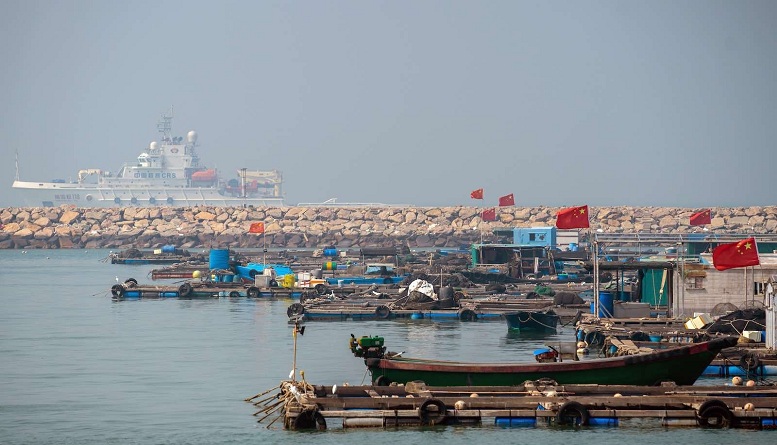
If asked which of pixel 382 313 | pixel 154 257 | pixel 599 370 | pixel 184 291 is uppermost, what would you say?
pixel 154 257

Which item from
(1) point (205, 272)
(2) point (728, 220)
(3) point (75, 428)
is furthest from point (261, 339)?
(2) point (728, 220)

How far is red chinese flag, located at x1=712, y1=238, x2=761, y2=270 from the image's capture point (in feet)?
90.8

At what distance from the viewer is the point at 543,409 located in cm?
1955

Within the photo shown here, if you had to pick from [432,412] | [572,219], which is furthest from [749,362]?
[572,219]

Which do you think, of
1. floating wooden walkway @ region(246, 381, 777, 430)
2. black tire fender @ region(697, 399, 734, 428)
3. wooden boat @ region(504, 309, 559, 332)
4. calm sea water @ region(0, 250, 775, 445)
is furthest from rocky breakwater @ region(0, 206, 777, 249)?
black tire fender @ region(697, 399, 734, 428)

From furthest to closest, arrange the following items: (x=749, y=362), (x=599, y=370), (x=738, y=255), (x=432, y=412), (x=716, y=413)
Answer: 1. (x=738, y=255)
2. (x=749, y=362)
3. (x=599, y=370)
4. (x=432, y=412)
5. (x=716, y=413)

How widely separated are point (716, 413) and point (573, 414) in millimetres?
2275

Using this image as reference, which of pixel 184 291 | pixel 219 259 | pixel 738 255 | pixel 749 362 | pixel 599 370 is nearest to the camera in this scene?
pixel 599 370

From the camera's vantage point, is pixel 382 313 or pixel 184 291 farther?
pixel 184 291

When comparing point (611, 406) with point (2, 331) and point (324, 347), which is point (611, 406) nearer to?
point (324, 347)

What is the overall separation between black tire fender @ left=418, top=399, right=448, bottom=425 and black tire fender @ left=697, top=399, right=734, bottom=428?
414cm

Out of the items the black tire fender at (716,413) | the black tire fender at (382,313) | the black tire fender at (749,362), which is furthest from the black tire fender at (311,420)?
the black tire fender at (382,313)

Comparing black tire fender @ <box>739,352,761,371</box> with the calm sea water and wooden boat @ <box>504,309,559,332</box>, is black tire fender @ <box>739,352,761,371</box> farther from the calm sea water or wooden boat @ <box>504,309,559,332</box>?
wooden boat @ <box>504,309,559,332</box>

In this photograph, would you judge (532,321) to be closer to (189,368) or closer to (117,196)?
(189,368)
